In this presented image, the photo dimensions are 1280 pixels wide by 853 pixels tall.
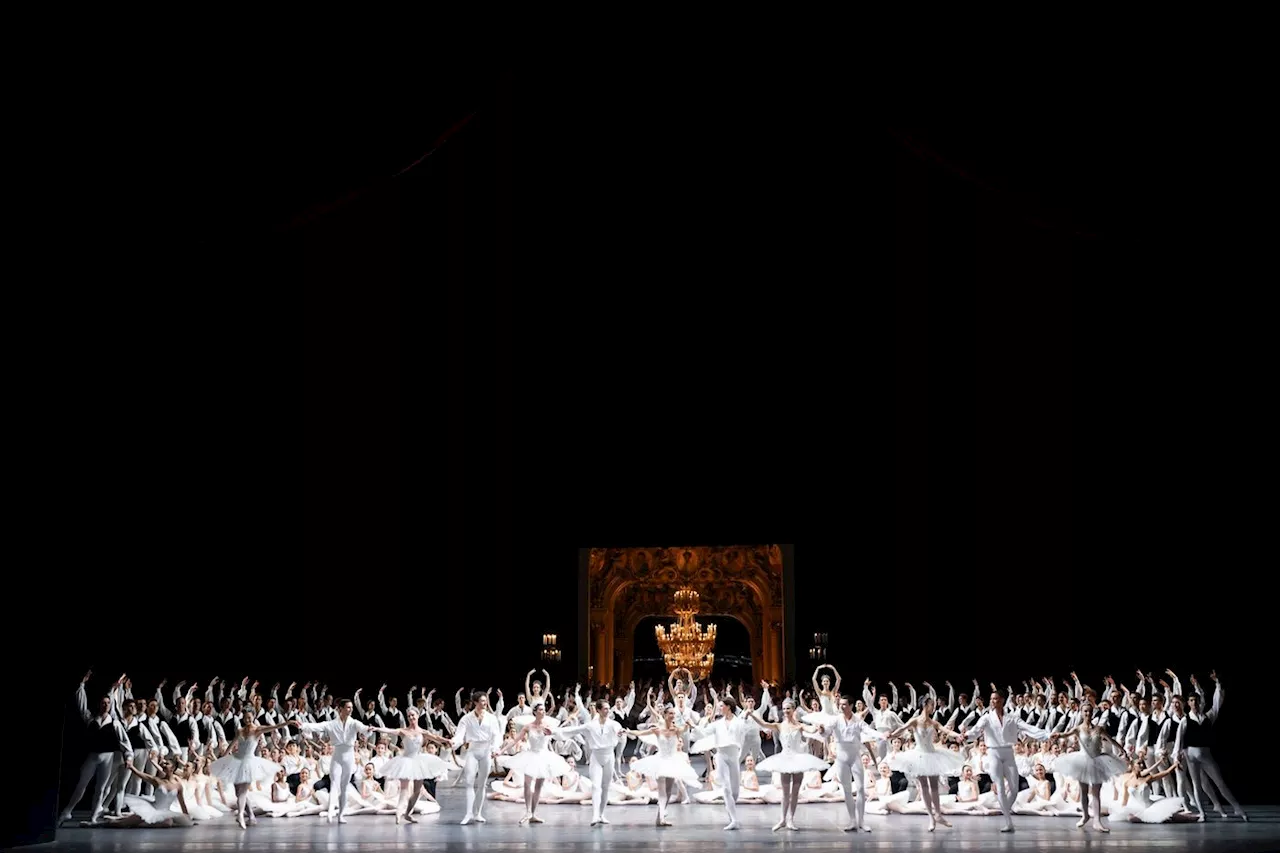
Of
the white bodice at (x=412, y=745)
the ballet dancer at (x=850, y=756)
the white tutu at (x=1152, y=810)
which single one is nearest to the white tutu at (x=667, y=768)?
the ballet dancer at (x=850, y=756)

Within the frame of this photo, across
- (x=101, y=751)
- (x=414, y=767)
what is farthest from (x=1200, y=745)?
(x=101, y=751)

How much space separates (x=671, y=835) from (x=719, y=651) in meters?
18.5

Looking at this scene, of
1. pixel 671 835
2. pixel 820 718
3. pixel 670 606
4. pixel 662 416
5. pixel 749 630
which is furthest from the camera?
pixel 749 630

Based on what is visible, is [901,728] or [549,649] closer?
[901,728]

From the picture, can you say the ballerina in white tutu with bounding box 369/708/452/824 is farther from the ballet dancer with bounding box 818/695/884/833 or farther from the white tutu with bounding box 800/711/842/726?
the ballet dancer with bounding box 818/695/884/833

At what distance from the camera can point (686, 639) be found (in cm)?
2311

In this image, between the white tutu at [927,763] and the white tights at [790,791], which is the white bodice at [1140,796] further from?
the white tights at [790,791]

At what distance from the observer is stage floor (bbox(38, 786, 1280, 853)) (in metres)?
9.48

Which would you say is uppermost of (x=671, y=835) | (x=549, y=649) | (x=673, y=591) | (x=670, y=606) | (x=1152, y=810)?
(x=673, y=591)

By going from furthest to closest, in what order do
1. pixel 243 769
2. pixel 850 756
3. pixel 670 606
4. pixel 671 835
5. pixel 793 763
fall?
1. pixel 670 606
2. pixel 243 769
3. pixel 850 756
4. pixel 793 763
5. pixel 671 835

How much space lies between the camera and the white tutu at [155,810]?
1127cm

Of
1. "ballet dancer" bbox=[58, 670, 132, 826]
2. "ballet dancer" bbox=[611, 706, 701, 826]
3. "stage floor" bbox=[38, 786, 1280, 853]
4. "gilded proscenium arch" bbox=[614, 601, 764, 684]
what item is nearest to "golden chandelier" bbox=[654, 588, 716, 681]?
"gilded proscenium arch" bbox=[614, 601, 764, 684]

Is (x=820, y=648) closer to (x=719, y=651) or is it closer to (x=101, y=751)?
(x=719, y=651)

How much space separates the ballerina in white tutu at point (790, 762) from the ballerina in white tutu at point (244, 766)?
4.12m
